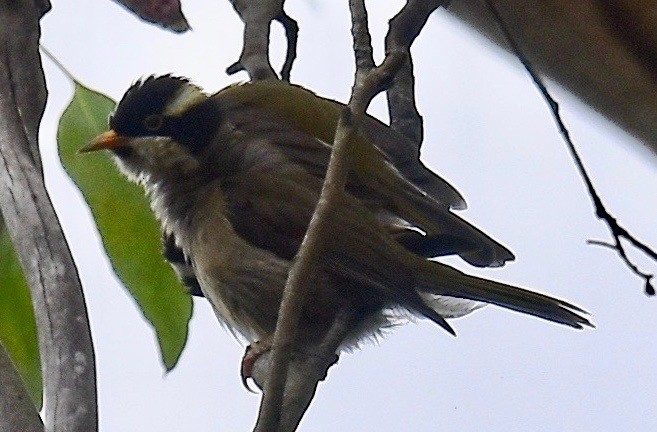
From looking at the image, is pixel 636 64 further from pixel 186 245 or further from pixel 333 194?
pixel 186 245

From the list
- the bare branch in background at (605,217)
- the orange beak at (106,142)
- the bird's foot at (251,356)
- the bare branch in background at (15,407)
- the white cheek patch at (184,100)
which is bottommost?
the bird's foot at (251,356)

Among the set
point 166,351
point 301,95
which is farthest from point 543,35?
point 301,95

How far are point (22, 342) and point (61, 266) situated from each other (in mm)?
365

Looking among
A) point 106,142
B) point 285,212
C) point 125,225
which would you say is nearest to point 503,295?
point 285,212

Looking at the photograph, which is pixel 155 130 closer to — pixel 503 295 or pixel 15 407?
pixel 503 295

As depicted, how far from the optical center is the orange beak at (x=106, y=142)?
1396 mm

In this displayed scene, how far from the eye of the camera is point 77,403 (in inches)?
34.0

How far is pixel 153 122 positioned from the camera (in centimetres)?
152

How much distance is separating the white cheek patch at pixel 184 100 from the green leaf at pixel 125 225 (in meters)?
0.11

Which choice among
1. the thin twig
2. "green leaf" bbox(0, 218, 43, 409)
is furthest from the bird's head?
"green leaf" bbox(0, 218, 43, 409)

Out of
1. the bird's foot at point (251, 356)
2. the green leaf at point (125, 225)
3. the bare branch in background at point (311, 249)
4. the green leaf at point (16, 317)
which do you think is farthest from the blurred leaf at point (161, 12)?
the bare branch in background at point (311, 249)

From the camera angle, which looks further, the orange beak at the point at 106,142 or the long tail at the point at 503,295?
the orange beak at the point at 106,142

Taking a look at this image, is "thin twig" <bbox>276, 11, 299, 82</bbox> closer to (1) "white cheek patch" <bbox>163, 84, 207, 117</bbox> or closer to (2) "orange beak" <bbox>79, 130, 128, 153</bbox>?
(1) "white cheek patch" <bbox>163, 84, 207, 117</bbox>

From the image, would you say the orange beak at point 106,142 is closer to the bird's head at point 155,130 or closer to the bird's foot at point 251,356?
the bird's head at point 155,130
